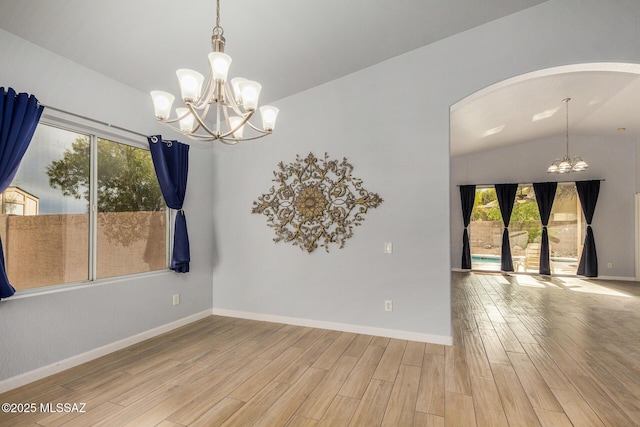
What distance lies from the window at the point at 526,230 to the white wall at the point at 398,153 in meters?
5.69

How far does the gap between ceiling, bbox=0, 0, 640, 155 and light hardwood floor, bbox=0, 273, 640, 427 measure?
9.35 feet

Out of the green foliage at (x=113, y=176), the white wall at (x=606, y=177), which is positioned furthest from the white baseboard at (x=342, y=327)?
the white wall at (x=606, y=177)

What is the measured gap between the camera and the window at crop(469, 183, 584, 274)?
7387mm

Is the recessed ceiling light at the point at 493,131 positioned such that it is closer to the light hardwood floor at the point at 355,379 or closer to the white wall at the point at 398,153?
the white wall at the point at 398,153

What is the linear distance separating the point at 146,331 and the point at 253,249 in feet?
→ 5.12

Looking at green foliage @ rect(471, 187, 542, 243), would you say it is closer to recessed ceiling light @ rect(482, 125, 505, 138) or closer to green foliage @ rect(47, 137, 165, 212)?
recessed ceiling light @ rect(482, 125, 505, 138)

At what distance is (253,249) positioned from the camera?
4.19 m

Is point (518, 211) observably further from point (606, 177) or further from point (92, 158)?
point (92, 158)

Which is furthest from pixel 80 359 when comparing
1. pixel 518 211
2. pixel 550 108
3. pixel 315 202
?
pixel 518 211

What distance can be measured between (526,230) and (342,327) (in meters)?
6.57

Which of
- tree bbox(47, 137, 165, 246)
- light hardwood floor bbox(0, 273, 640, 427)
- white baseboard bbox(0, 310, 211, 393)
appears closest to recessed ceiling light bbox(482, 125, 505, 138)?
light hardwood floor bbox(0, 273, 640, 427)

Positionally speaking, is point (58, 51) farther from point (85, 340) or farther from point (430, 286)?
point (430, 286)

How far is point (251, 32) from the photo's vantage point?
2.73 meters

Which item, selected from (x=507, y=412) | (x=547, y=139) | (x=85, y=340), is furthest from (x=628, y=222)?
(x=85, y=340)
